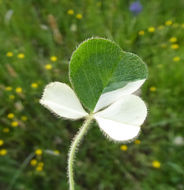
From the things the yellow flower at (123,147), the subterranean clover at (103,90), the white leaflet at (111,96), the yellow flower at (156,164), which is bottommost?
the yellow flower at (156,164)

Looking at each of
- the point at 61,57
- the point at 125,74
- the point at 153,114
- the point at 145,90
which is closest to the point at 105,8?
the point at 61,57

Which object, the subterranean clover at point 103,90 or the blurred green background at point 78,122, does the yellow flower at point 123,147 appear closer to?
the blurred green background at point 78,122

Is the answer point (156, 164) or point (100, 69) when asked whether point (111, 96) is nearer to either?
point (100, 69)

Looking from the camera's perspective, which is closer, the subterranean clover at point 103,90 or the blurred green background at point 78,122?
the subterranean clover at point 103,90

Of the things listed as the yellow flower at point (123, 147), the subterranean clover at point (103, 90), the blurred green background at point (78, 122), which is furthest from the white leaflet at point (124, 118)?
the yellow flower at point (123, 147)

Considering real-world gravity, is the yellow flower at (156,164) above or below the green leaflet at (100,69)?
below

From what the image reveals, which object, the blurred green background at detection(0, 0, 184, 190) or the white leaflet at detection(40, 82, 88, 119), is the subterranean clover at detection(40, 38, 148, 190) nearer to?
the white leaflet at detection(40, 82, 88, 119)

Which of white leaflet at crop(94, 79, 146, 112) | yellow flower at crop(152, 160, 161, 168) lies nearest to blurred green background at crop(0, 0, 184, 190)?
yellow flower at crop(152, 160, 161, 168)

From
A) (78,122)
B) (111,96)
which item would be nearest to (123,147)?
(78,122)
